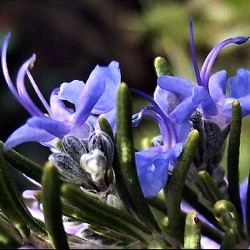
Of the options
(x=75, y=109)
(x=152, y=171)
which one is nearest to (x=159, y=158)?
(x=152, y=171)

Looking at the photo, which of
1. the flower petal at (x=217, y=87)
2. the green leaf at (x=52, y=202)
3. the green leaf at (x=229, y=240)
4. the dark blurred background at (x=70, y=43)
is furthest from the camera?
the dark blurred background at (x=70, y=43)

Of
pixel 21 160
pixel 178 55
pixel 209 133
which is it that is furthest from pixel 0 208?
pixel 178 55

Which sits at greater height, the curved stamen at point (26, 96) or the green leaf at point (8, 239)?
the curved stamen at point (26, 96)

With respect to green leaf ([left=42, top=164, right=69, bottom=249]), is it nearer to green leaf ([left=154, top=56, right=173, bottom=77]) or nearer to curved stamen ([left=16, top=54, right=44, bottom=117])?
curved stamen ([left=16, top=54, right=44, bottom=117])

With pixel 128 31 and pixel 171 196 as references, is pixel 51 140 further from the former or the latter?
pixel 128 31

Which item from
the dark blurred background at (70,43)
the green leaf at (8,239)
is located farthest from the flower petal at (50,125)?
the dark blurred background at (70,43)

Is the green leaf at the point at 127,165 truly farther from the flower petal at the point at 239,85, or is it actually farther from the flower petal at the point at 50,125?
the flower petal at the point at 239,85
